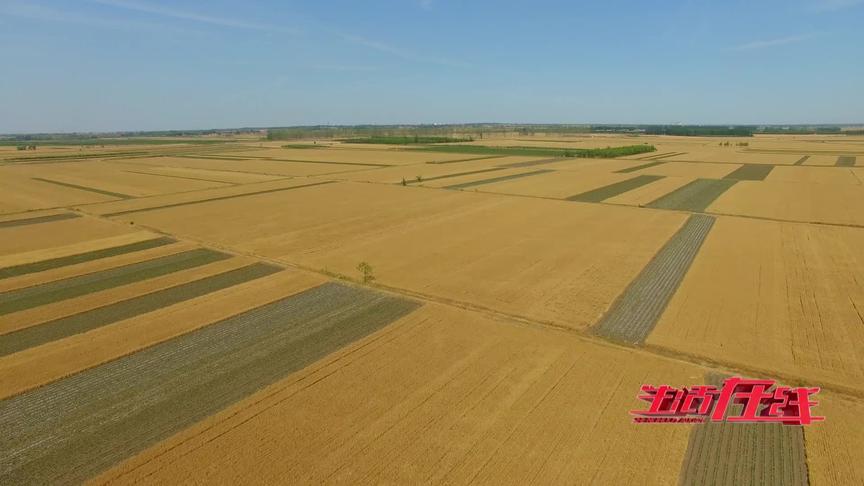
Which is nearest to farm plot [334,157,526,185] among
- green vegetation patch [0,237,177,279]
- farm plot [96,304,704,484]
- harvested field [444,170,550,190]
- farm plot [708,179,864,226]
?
harvested field [444,170,550,190]

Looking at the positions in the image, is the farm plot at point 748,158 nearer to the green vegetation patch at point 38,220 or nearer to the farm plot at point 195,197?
the farm plot at point 195,197

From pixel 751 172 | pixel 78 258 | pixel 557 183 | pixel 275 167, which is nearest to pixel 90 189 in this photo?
pixel 275 167

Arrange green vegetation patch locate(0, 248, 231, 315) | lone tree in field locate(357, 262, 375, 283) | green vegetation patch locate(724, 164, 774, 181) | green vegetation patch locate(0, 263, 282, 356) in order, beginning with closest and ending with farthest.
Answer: green vegetation patch locate(0, 263, 282, 356)
green vegetation patch locate(0, 248, 231, 315)
lone tree in field locate(357, 262, 375, 283)
green vegetation patch locate(724, 164, 774, 181)

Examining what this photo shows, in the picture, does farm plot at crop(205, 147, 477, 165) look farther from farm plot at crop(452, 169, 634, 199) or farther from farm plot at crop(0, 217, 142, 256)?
farm plot at crop(0, 217, 142, 256)

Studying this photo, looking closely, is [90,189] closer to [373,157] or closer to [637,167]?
[373,157]

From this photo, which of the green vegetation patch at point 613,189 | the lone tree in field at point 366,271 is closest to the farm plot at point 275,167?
the green vegetation patch at point 613,189

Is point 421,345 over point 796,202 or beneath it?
beneath
